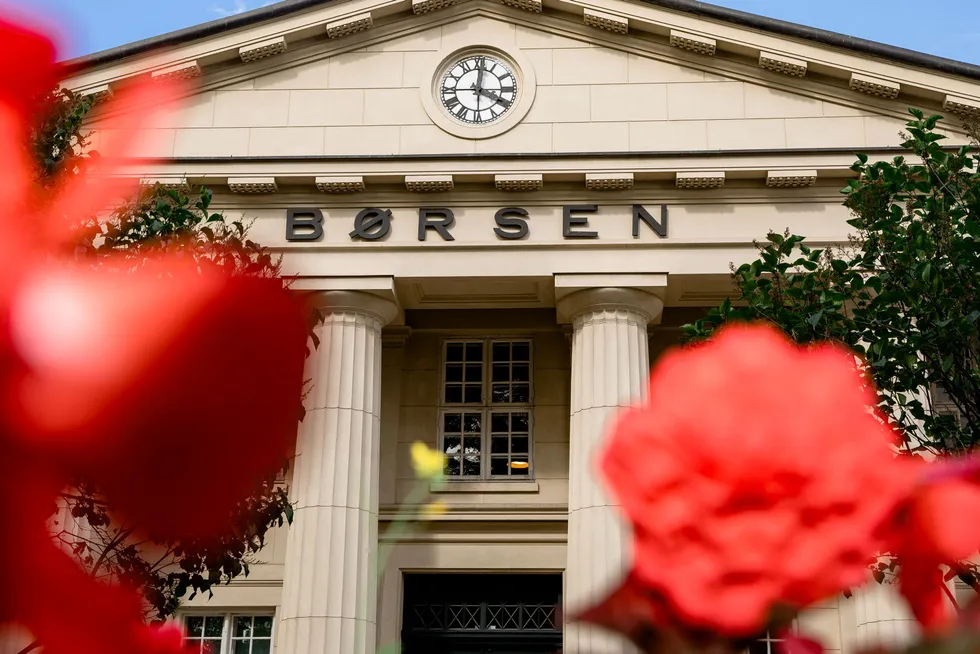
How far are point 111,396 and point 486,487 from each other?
59.0ft

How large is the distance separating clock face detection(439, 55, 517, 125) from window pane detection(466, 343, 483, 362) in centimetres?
399

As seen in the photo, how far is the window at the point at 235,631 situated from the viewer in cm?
1772

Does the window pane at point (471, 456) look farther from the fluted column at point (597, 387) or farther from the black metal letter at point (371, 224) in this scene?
the black metal letter at point (371, 224)

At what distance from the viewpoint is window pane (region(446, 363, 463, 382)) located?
19.5 m

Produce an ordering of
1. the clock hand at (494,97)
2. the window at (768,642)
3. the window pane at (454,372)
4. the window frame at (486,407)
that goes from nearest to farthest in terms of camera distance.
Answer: the window at (768,642) < the clock hand at (494,97) < the window frame at (486,407) < the window pane at (454,372)

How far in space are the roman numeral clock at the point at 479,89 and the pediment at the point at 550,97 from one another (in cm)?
9

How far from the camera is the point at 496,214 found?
17.0m

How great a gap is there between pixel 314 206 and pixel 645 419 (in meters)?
16.7

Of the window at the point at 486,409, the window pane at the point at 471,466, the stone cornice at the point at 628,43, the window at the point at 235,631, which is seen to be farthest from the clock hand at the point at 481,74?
the window at the point at 235,631

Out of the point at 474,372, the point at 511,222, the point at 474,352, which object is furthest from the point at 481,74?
the point at 474,372

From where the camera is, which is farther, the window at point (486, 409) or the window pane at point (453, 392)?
the window pane at point (453, 392)

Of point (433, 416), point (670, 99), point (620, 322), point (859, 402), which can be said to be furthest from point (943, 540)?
point (433, 416)

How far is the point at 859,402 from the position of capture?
27.6 inches

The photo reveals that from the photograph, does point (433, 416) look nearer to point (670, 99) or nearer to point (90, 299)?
point (670, 99)
